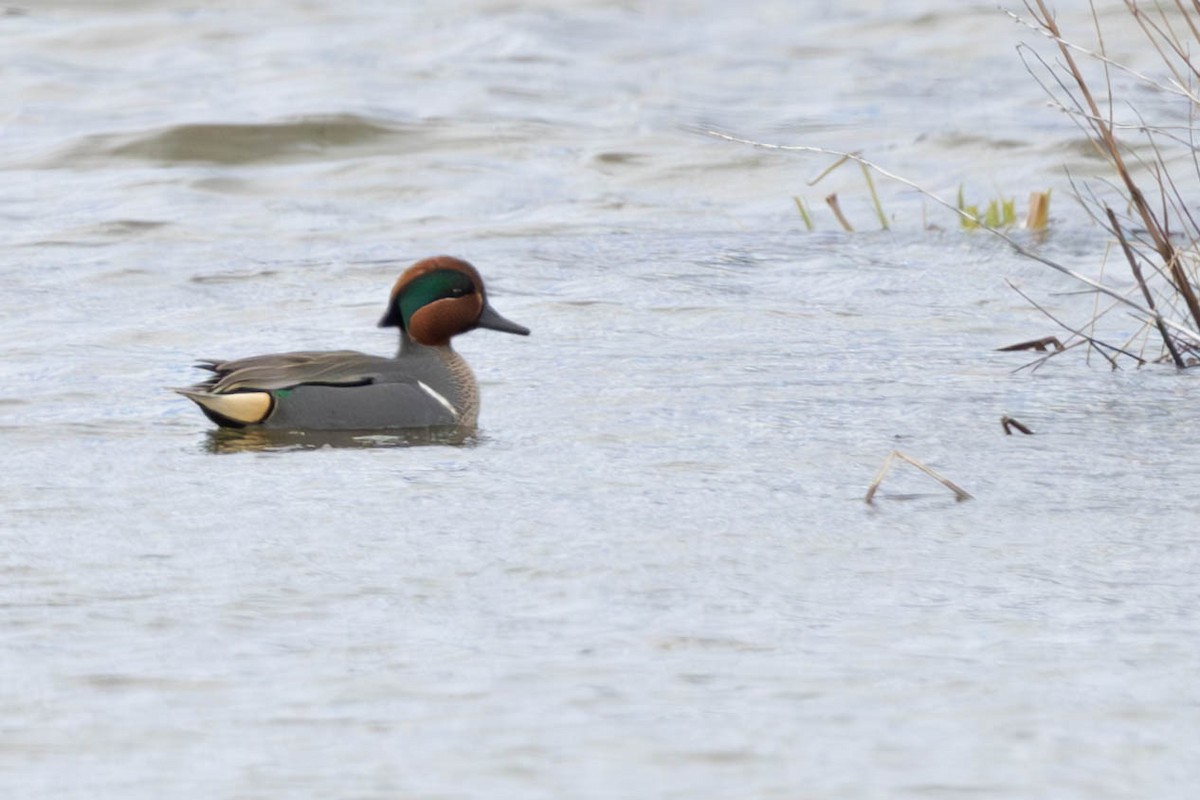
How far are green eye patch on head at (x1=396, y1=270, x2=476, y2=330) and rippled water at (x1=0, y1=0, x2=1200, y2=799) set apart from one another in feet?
1.61

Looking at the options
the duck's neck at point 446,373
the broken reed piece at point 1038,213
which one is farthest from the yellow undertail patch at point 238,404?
the broken reed piece at point 1038,213

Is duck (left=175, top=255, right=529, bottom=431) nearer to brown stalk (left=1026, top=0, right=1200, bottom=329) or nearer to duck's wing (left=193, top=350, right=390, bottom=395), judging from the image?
duck's wing (left=193, top=350, right=390, bottom=395)

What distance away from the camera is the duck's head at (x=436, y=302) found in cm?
788

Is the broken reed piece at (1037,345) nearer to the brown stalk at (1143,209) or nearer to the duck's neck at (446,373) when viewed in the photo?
the brown stalk at (1143,209)

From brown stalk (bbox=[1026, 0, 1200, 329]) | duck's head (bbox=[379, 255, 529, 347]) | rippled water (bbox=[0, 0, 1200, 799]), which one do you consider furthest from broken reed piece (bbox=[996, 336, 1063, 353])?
duck's head (bbox=[379, 255, 529, 347])

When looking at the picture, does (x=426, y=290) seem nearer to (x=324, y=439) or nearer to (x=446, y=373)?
(x=446, y=373)

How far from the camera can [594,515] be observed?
5.86m

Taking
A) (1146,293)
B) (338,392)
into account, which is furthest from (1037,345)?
(338,392)

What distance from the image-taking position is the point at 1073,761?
398cm

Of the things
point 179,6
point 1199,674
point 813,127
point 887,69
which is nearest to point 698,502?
point 1199,674

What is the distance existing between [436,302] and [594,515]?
2.21 m

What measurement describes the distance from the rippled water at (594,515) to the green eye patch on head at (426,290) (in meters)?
0.49

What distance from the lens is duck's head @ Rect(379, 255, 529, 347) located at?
25.8ft

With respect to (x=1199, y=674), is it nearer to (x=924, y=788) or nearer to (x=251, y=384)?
(x=924, y=788)
